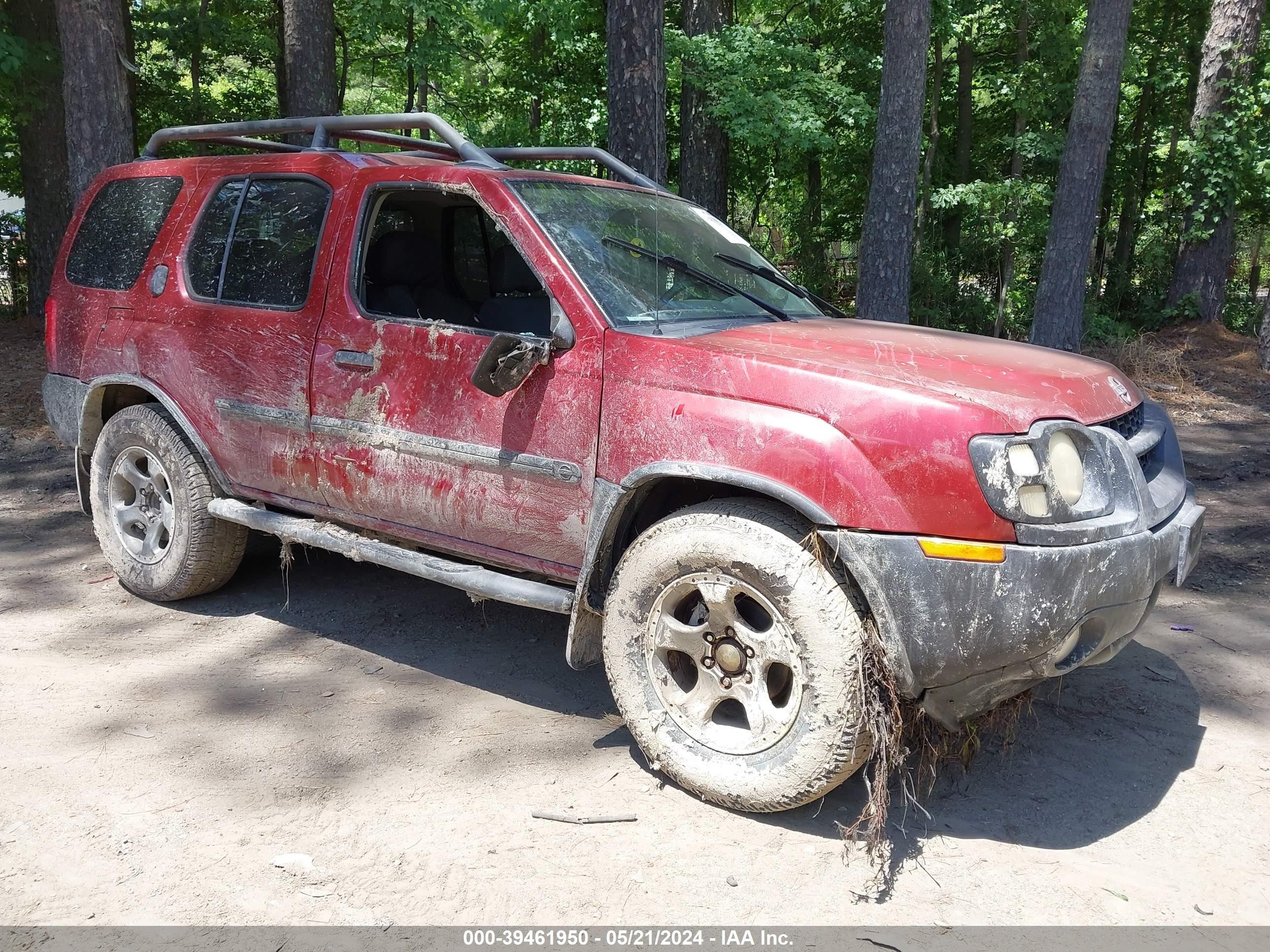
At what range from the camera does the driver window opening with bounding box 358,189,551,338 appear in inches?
175

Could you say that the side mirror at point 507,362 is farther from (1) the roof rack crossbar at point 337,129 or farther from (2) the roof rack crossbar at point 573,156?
(2) the roof rack crossbar at point 573,156

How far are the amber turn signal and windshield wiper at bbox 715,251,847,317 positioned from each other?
185cm

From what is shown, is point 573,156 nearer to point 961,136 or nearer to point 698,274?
point 698,274

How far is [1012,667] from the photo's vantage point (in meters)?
2.85

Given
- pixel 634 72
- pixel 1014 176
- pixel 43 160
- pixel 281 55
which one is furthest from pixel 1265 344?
pixel 43 160

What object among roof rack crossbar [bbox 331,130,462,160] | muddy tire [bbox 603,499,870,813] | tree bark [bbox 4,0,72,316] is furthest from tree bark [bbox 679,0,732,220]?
muddy tire [bbox 603,499,870,813]

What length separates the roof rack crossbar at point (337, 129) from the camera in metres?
3.94

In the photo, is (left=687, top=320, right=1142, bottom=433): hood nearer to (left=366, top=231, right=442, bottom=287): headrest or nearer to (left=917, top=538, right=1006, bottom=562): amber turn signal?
(left=917, top=538, right=1006, bottom=562): amber turn signal

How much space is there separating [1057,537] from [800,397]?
2.71 ft

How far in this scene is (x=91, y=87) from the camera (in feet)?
28.0

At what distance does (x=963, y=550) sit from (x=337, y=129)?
3326mm

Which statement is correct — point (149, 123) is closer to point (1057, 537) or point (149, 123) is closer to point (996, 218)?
point (996, 218)

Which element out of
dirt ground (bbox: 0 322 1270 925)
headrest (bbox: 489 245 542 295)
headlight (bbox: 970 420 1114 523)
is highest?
headrest (bbox: 489 245 542 295)

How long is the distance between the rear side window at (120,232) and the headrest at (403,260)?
1139 millimetres
